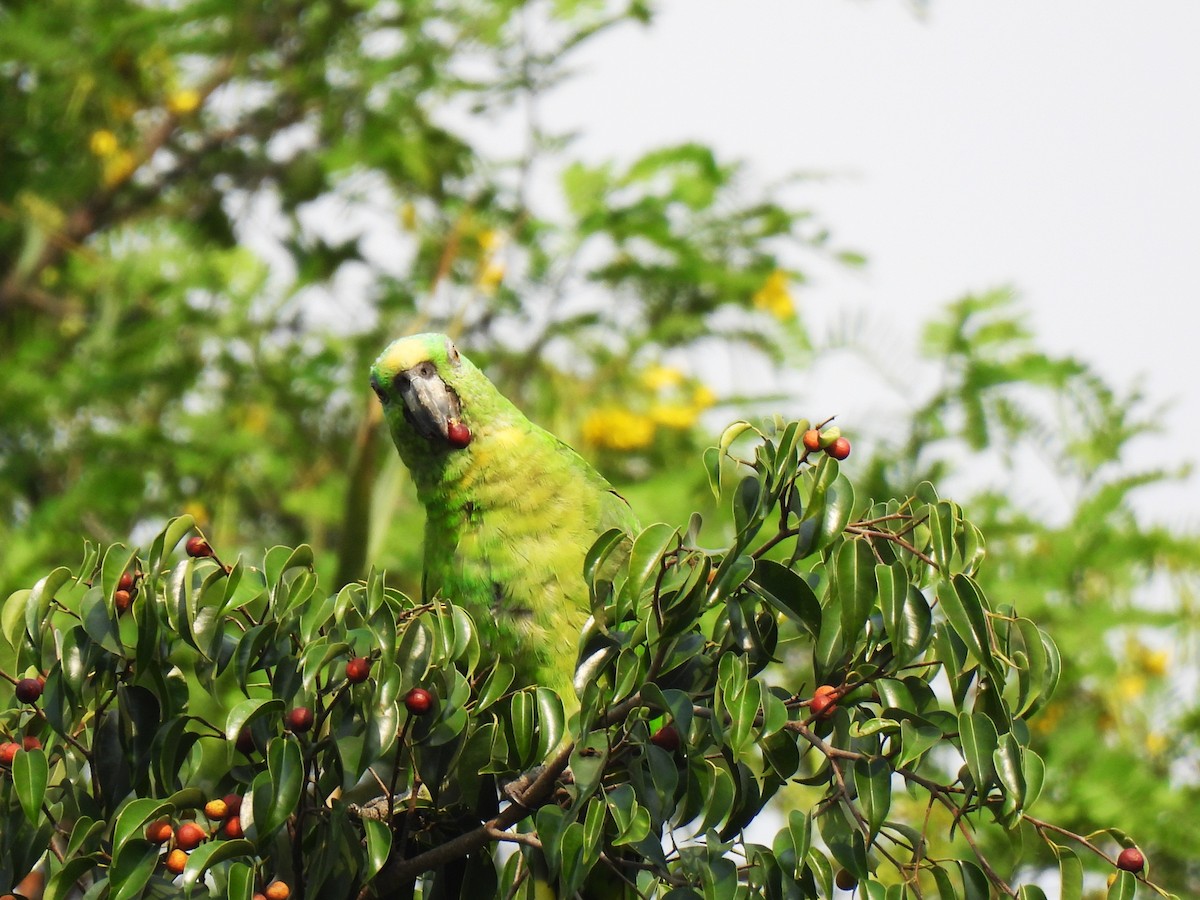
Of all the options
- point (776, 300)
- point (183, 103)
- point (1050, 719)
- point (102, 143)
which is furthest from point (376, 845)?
point (183, 103)

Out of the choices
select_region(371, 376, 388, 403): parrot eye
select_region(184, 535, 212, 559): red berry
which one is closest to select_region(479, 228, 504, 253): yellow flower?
select_region(371, 376, 388, 403): parrot eye

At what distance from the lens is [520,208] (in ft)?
19.4

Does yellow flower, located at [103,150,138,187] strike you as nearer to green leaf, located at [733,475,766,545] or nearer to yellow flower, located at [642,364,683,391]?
yellow flower, located at [642,364,683,391]

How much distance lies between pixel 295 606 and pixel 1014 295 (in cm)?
397

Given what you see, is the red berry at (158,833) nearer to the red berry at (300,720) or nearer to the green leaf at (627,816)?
the red berry at (300,720)

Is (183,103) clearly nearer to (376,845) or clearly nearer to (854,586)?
(376,845)

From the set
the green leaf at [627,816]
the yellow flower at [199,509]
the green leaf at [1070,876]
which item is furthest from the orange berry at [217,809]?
the yellow flower at [199,509]

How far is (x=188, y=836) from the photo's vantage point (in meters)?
1.83

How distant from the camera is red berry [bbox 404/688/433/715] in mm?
1824

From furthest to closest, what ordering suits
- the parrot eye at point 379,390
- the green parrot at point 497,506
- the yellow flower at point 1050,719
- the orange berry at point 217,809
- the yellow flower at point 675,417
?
1. the yellow flower at point 675,417
2. the yellow flower at point 1050,719
3. the parrot eye at point 379,390
4. the green parrot at point 497,506
5. the orange berry at point 217,809

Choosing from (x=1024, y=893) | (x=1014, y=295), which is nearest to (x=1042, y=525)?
(x=1014, y=295)

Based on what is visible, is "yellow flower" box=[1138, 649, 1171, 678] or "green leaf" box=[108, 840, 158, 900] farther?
"yellow flower" box=[1138, 649, 1171, 678]

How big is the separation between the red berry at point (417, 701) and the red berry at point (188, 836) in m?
0.35

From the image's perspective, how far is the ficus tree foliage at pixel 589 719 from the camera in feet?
5.62
